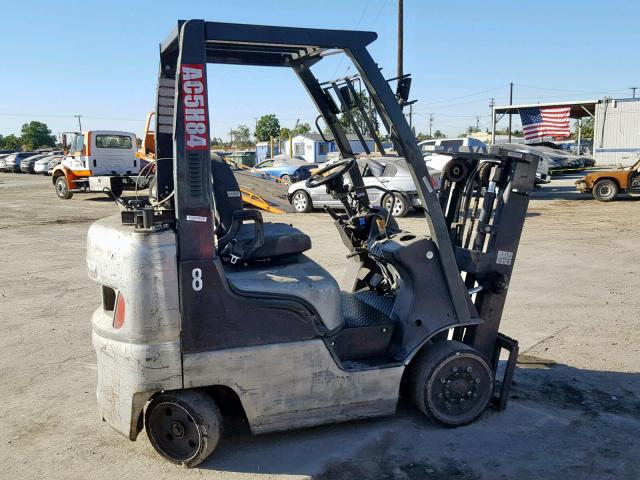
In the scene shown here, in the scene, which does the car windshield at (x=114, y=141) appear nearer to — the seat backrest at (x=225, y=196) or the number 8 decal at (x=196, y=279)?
the seat backrest at (x=225, y=196)

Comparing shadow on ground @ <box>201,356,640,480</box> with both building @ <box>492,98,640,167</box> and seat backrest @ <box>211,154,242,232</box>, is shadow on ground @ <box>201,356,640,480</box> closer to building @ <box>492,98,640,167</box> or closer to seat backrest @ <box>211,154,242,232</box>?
seat backrest @ <box>211,154,242,232</box>

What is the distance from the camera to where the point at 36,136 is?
9962 cm

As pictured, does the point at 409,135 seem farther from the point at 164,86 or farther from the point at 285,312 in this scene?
the point at 164,86

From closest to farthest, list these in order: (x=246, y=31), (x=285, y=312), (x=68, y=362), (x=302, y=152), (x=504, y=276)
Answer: (x=246, y=31)
(x=285, y=312)
(x=504, y=276)
(x=68, y=362)
(x=302, y=152)

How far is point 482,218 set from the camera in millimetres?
4414

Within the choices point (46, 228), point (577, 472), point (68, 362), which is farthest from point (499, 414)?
point (46, 228)

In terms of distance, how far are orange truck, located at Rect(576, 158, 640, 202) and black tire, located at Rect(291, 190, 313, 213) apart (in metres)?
9.33

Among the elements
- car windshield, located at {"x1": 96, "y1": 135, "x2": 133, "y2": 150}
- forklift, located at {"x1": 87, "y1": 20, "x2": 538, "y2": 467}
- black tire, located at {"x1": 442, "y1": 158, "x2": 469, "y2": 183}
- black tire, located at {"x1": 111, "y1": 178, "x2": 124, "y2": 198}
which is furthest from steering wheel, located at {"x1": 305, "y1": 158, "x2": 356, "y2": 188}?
car windshield, located at {"x1": 96, "y1": 135, "x2": 133, "y2": 150}

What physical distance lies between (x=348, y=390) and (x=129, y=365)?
1.37 m

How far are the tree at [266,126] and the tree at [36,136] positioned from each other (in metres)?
47.1

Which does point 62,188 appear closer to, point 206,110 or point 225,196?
point 225,196

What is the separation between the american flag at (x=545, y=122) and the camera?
34.7 metres

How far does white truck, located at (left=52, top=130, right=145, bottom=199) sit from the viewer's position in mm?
21172

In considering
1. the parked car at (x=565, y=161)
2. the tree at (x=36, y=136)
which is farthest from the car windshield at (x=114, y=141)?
the tree at (x=36, y=136)
